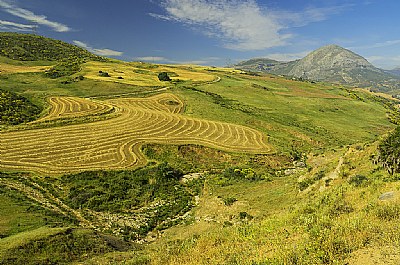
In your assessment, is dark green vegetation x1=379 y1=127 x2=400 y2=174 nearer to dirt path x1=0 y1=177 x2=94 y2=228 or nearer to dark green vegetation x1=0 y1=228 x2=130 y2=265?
dark green vegetation x1=0 y1=228 x2=130 y2=265

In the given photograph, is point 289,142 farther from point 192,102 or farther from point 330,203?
point 330,203

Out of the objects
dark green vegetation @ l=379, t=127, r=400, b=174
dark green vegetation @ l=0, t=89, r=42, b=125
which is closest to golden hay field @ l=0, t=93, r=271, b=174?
dark green vegetation @ l=0, t=89, r=42, b=125

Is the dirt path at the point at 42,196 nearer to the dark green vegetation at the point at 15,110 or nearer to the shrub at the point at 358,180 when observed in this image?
the shrub at the point at 358,180

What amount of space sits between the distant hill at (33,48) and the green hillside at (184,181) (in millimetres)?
46953

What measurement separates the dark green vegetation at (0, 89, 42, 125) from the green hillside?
0.32 m

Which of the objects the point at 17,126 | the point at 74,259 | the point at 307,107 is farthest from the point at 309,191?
the point at 307,107

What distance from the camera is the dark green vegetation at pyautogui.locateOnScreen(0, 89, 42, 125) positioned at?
58.5 m

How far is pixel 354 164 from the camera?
→ 96.3ft

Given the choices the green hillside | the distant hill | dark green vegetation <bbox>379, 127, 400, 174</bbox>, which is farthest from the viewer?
the distant hill

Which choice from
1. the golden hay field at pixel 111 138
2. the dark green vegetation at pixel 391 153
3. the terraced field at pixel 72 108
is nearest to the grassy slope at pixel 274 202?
the dark green vegetation at pixel 391 153

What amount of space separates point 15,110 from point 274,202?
62522 millimetres

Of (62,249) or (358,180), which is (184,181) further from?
(62,249)

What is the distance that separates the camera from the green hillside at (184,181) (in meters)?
12.0

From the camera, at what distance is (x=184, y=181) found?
1718 inches
